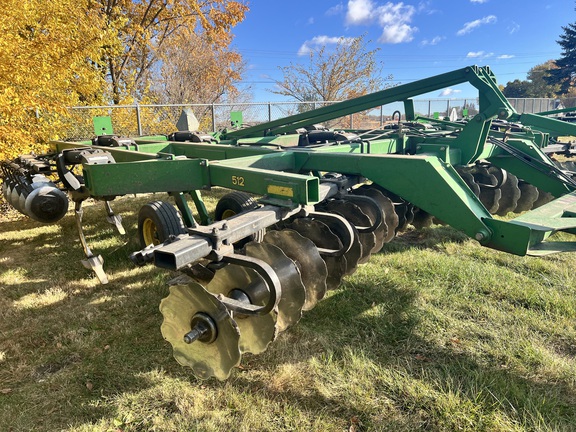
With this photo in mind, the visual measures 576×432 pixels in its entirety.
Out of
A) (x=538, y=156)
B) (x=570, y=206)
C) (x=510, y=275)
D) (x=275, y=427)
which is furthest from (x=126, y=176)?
(x=538, y=156)

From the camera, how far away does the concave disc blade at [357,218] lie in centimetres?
289

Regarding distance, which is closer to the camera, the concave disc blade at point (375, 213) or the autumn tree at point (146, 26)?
the concave disc blade at point (375, 213)

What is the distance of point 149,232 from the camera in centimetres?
394

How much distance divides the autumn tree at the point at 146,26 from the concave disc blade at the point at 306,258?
36.7 ft

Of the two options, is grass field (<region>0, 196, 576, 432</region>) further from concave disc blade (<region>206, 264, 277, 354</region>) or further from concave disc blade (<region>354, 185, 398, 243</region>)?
concave disc blade (<region>354, 185, 398, 243</region>)

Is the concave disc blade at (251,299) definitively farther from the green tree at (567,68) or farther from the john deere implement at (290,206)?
the green tree at (567,68)

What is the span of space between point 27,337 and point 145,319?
32.1 inches

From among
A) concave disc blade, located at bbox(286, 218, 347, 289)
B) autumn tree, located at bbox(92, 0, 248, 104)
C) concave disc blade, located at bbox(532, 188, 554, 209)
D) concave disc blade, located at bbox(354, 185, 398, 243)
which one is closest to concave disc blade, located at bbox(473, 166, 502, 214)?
concave disc blade, located at bbox(532, 188, 554, 209)

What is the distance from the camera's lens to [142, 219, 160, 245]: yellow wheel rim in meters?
3.84

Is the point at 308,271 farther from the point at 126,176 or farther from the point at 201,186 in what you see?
the point at 126,176

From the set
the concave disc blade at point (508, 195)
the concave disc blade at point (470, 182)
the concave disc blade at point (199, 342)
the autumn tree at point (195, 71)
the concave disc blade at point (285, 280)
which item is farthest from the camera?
the autumn tree at point (195, 71)

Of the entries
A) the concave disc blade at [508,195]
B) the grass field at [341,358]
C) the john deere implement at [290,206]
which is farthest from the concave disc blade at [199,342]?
the concave disc blade at [508,195]

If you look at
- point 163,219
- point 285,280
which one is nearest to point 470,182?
point 285,280

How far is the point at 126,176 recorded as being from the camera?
110 inches
